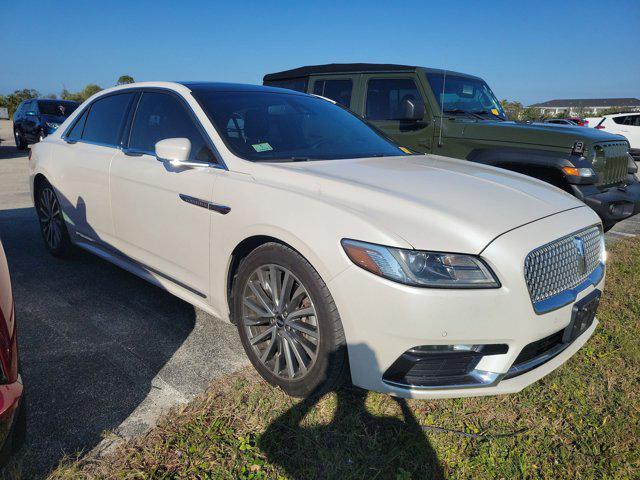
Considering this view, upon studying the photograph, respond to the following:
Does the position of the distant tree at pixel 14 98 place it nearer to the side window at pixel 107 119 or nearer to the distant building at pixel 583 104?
the side window at pixel 107 119

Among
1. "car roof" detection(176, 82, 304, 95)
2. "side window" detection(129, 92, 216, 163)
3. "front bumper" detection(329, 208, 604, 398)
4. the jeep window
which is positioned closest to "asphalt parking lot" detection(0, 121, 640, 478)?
"front bumper" detection(329, 208, 604, 398)

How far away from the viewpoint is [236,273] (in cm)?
267

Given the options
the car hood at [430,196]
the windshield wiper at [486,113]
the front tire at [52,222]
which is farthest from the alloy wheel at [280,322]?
the windshield wiper at [486,113]

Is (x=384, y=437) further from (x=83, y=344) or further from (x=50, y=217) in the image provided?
(x=50, y=217)

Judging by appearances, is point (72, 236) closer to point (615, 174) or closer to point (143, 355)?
point (143, 355)

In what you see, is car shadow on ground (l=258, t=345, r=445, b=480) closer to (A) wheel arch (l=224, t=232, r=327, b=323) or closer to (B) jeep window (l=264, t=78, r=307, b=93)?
(A) wheel arch (l=224, t=232, r=327, b=323)

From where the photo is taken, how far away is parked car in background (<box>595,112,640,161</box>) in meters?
17.4

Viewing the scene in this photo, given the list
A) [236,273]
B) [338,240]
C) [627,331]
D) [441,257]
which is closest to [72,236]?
[236,273]

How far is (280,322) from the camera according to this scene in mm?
2461

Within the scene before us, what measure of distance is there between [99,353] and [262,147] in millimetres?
1577

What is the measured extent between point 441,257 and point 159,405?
1.56m

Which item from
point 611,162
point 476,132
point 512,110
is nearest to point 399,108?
point 476,132

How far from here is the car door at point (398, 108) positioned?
209 inches

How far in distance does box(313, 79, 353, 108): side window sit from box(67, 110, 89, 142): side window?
9.74 feet
